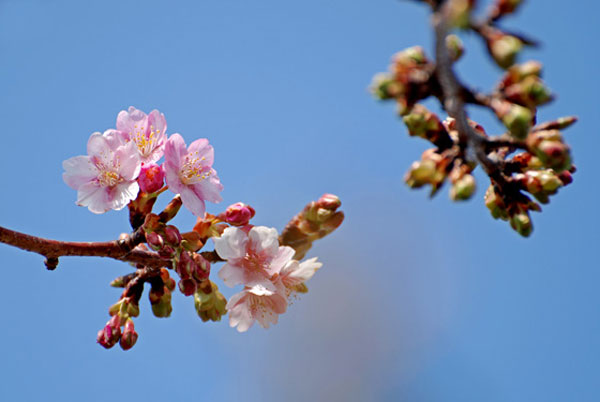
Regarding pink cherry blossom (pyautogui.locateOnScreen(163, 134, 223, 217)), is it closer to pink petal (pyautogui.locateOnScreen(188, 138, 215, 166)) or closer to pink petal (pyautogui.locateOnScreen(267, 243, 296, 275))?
pink petal (pyautogui.locateOnScreen(188, 138, 215, 166))

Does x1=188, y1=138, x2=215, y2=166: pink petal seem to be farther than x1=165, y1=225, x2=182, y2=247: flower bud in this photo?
Yes

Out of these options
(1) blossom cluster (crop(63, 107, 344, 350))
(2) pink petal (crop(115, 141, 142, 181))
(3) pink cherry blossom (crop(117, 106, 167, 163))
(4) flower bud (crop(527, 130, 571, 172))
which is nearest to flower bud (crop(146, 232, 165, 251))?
(1) blossom cluster (crop(63, 107, 344, 350))

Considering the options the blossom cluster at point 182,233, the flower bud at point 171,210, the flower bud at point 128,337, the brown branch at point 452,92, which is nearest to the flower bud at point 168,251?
the blossom cluster at point 182,233

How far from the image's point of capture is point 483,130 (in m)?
1.65

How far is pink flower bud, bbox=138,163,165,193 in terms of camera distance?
2031 mm

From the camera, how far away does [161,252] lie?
1971 millimetres

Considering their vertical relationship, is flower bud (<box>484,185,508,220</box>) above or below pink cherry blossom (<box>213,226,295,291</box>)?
above

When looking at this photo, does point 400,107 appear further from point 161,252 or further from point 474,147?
point 161,252

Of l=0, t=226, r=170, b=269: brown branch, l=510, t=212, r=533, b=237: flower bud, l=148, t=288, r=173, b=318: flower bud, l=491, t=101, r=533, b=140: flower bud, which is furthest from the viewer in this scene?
l=148, t=288, r=173, b=318: flower bud

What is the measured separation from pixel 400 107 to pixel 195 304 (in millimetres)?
1111

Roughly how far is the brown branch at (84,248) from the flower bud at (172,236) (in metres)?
0.10

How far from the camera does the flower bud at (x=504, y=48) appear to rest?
116 centimetres

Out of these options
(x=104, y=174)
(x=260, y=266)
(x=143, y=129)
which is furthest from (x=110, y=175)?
(x=260, y=266)

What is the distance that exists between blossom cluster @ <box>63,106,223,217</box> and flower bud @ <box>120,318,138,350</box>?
39 cm
